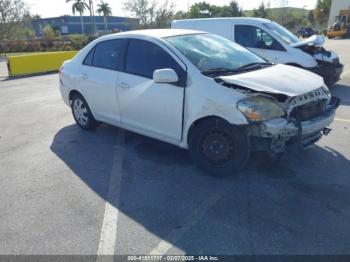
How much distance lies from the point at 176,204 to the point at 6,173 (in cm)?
246

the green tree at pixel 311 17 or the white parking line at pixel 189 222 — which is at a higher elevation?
the green tree at pixel 311 17

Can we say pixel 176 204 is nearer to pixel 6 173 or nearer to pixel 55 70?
pixel 6 173

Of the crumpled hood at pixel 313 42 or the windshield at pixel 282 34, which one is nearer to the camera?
the crumpled hood at pixel 313 42

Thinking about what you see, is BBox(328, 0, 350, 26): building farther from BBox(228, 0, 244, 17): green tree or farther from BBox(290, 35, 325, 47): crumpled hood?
BBox(290, 35, 325, 47): crumpled hood

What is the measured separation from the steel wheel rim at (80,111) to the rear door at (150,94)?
113 centimetres

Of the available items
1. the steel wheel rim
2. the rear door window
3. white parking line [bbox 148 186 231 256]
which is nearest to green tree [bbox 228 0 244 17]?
the steel wheel rim

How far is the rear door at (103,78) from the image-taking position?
472 centimetres

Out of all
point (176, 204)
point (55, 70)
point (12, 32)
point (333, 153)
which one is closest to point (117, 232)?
point (176, 204)

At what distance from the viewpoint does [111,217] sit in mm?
3135

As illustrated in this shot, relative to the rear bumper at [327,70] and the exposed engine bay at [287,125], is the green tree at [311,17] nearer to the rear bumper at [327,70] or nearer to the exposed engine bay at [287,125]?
the rear bumper at [327,70]

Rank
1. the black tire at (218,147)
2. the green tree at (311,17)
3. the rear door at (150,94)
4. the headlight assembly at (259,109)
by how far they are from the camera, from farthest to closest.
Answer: the green tree at (311,17), the rear door at (150,94), the black tire at (218,147), the headlight assembly at (259,109)

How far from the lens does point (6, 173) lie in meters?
4.22

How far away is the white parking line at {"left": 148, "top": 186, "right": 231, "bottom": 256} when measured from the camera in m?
2.66

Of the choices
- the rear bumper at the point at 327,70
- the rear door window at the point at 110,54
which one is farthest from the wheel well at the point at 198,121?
the rear bumper at the point at 327,70
